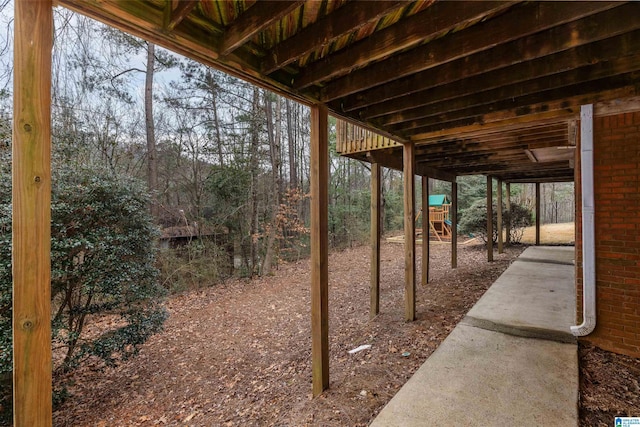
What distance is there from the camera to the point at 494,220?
35.0 ft

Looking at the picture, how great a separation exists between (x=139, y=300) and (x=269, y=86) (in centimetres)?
330

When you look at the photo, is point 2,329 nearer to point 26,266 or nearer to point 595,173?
point 26,266

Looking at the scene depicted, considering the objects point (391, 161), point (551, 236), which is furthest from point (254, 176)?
point (551, 236)

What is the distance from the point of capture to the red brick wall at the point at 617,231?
2.76 meters

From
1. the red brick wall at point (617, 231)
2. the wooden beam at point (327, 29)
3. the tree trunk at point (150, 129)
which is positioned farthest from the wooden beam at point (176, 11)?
the tree trunk at point (150, 129)

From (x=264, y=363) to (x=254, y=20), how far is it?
12.3 feet

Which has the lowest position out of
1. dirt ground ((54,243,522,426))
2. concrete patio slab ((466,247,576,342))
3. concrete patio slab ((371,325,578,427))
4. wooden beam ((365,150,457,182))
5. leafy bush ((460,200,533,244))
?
dirt ground ((54,243,522,426))

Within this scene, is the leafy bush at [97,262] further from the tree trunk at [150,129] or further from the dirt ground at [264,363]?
the tree trunk at [150,129]

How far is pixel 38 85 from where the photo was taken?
3.92 feet

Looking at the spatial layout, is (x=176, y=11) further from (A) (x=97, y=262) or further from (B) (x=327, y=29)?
(A) (x=97, y=262)

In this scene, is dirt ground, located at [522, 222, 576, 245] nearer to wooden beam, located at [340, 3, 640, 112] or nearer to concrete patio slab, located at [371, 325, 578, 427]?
concrete patio slab, located at [371, 325, 578, 427]

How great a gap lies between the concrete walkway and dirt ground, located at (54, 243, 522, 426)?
0.35 meters

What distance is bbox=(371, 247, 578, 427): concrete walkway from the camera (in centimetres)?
197

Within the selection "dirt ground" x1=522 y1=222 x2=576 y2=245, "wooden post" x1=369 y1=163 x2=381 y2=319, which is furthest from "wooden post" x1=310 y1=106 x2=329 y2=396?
"dirt ground" x1=522 y1=222 x2=576 y2=245
